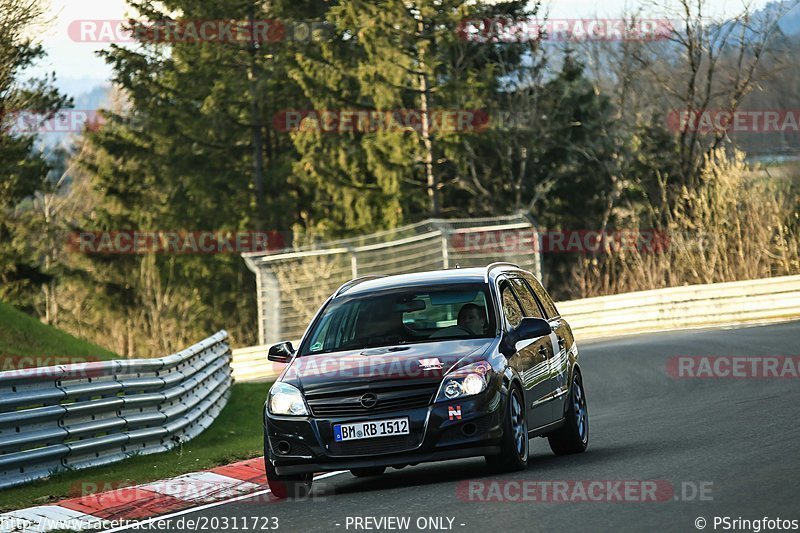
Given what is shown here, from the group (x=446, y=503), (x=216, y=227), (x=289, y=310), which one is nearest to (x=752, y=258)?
(x=289, y=310)

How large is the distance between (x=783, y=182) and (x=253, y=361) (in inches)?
545

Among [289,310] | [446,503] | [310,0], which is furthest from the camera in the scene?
[310,0]

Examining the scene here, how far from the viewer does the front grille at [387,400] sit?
9828 mm

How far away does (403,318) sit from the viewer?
11125 mm

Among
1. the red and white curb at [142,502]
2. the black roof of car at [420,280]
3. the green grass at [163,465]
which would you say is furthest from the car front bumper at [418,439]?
the green grass at [163,465]

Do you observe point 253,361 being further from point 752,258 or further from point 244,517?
point 244,517

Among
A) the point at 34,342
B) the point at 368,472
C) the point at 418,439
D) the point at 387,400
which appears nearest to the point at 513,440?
the point at 418,439

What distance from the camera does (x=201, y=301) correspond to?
187 ft

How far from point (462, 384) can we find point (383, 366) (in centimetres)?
63

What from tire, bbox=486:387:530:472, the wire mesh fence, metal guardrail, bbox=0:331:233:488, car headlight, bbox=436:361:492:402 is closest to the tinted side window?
tire, bbox=486:387:530:472

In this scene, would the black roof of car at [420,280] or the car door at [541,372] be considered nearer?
the car door at [541,372]

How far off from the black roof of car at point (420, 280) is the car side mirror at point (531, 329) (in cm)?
67

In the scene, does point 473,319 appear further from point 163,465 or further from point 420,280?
point 163,465

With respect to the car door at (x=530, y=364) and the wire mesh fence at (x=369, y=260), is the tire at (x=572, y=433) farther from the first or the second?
the wire mesh fence at (x=369, y=260)
